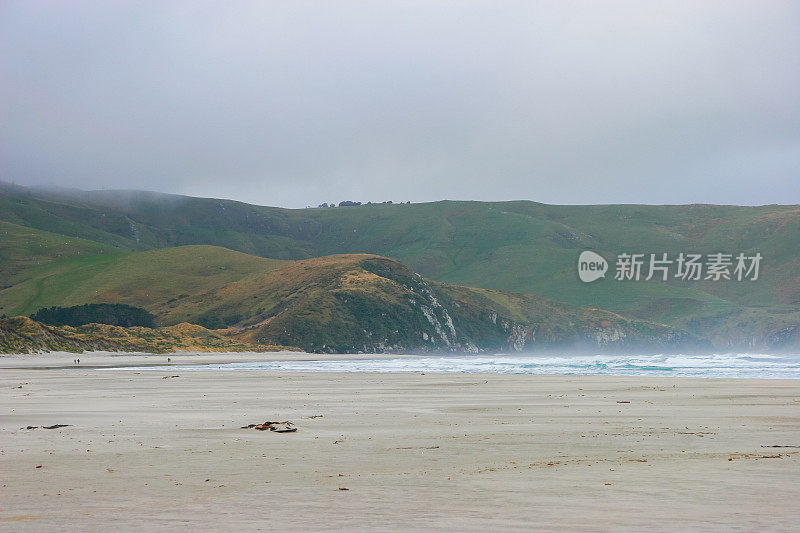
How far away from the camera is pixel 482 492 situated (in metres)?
9.41

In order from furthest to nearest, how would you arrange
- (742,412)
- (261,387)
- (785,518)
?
(261,387) < (742,412) < (785,518)

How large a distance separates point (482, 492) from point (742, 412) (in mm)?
12553

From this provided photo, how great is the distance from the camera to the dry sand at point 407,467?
812 centimetres

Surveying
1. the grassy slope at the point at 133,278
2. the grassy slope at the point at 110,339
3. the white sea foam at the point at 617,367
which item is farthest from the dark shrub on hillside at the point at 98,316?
the white sea foam at the point at 617,367

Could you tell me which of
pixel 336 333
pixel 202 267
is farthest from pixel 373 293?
pixel 202 267

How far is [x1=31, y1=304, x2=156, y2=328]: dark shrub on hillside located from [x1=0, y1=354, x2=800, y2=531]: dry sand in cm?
10497

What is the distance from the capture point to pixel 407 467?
11.5m

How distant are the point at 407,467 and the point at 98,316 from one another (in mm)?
120074

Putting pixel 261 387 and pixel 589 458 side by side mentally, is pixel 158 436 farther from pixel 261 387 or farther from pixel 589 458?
pixel 261 387

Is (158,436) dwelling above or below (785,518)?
below

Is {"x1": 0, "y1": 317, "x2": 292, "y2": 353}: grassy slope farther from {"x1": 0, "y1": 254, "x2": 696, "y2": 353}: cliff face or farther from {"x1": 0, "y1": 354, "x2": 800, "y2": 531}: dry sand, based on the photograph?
{"x1": 0, "y1": 354, "x2": 800, "y2": 531}: dry sand

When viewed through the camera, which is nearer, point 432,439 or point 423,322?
point 432,439

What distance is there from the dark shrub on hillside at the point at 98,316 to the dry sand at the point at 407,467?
104973mm

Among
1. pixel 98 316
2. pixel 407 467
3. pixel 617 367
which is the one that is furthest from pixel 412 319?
pixel 407 467
